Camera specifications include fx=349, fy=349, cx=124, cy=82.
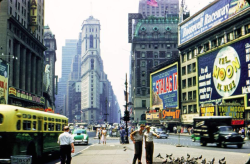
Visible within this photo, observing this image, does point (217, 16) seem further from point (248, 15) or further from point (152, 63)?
point (152, 63)

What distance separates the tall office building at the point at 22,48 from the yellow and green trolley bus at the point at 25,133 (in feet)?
156

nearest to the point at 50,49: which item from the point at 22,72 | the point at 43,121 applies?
the point at 22,72

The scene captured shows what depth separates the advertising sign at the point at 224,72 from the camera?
60469mm

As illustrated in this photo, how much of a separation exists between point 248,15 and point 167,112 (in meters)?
37.6

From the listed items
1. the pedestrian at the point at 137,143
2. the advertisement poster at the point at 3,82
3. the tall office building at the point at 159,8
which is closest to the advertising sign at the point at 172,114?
the advertisement poster at the point at 3,82

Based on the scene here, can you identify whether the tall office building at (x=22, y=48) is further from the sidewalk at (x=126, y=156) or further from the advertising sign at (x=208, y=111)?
the sidewalk at (x=126, y=156)

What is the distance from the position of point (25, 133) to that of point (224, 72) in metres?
57.5

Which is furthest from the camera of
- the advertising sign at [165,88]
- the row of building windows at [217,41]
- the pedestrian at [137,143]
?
the advertising sign at [165,88]

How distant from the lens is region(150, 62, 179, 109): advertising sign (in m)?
97.1

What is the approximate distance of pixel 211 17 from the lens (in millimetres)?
74438

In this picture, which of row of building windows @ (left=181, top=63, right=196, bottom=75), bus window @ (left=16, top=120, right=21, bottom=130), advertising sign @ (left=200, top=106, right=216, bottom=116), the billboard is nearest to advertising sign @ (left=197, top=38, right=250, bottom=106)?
row of building windows @ (left=181, top=63, right=196, bottom=75)

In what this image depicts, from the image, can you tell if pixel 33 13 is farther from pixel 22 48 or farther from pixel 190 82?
pixel 190 82

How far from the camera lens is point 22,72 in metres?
84.5

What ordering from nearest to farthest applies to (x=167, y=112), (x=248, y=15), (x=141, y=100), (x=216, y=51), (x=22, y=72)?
1. (x=248, y=15)
2. (x=216, y=51)
3. (x=22, y=72)
4. (x=167, y=112)
5. (x=141, y=100)
